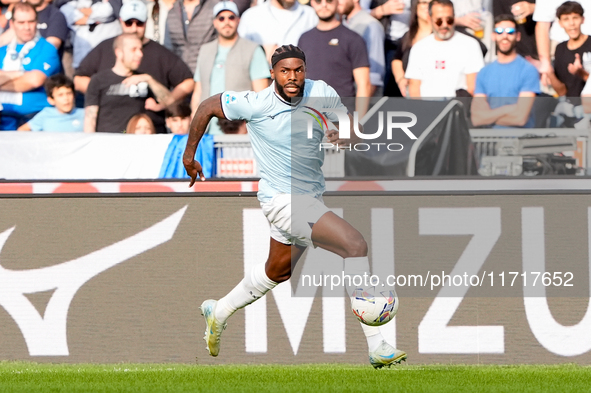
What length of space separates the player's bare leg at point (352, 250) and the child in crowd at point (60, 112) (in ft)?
13.9

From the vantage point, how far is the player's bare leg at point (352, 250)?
19.8ft

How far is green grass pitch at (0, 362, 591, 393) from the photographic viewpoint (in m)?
5.52

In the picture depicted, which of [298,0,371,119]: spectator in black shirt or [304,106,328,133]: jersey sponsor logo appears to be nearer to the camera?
[304,106,328,133]: jersey sponsor logo

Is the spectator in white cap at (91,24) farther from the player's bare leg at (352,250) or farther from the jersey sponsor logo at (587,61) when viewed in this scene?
the jersey sponsor logo at (587,61)

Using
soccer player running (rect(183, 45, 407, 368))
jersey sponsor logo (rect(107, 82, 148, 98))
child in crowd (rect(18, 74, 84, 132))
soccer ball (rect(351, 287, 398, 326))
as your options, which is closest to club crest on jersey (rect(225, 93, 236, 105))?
soccer player running (rect(183, 45, 407, 368))

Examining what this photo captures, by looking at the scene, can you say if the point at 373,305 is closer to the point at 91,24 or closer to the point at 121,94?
the point at 121,94

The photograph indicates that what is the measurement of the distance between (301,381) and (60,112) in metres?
4.94

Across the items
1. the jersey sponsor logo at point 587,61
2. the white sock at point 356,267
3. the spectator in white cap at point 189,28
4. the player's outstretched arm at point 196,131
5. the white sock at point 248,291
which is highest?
the spectator in white cap at point 189,28

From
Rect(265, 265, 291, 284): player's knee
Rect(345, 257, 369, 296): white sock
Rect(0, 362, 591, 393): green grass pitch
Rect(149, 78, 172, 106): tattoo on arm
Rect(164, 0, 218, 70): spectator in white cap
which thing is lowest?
Rect(0, 362, 591, 393): green grass pitch

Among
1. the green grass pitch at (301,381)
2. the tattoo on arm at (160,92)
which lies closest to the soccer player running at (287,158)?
the green grass pitch at (301,381)

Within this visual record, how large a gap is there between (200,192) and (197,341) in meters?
1.35

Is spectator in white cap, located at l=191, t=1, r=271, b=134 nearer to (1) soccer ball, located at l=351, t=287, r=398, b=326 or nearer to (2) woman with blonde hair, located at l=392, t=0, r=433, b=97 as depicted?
(2) woman with blonde hair, located at l=392, t=0, r=433, b=97

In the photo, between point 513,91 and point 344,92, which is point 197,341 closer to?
point 344,92

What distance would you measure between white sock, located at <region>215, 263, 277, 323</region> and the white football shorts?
0.40 meters
